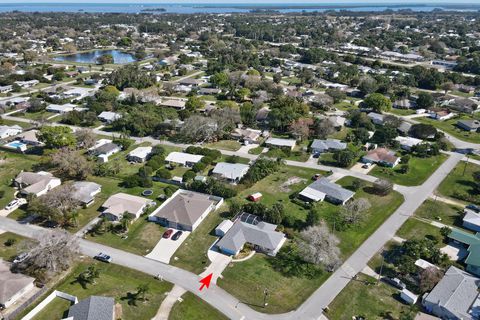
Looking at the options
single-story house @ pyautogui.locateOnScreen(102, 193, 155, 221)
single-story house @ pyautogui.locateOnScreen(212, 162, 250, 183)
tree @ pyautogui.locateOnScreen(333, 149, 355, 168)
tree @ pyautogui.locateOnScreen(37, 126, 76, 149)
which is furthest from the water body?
tree @ pyautogui.locateOnScreen(333, 149, 355, 168)

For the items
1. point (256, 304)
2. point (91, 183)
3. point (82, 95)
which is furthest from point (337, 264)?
point (82, 95)

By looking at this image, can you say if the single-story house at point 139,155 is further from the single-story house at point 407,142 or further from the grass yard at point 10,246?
the single-story house at point 407,142

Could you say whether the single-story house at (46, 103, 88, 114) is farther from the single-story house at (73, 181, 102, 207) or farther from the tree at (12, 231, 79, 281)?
the tree at (12, 231, 79, 281)

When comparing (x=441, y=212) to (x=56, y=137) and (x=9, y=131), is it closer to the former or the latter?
(x=56, y=137)

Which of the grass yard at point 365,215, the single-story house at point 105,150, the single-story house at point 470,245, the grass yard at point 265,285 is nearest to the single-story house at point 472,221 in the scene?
the single-story house at point 470,245

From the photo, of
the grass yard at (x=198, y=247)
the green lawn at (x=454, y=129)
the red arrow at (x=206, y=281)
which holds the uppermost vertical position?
the grass yard at (x=198, y=247)

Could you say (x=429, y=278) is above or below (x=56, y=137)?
below

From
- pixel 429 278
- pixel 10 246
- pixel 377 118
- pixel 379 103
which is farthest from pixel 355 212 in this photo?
pixel 379 103
